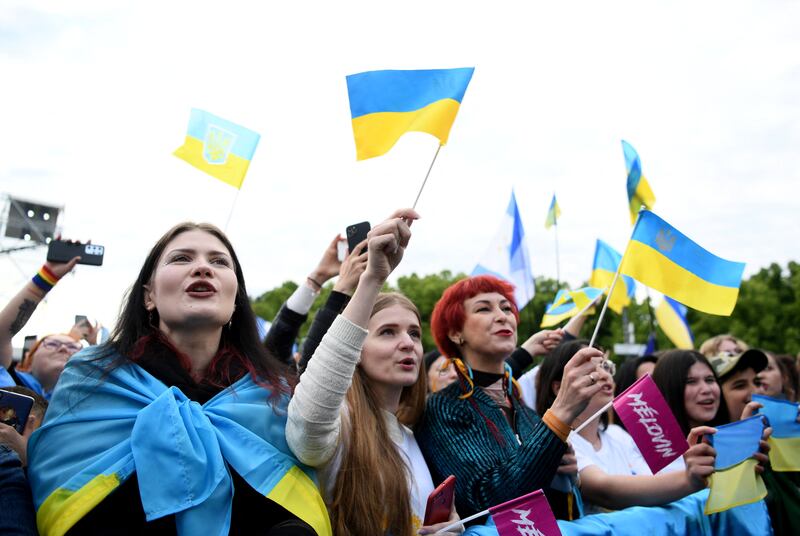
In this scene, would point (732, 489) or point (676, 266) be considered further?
point (676, 266)

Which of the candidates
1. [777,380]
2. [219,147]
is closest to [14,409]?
[219,147]

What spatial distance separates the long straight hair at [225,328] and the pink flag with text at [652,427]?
4.87ft

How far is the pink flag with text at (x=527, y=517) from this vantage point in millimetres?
2527

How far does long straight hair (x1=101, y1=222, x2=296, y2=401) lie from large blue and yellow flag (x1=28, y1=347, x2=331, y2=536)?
21 centimetres

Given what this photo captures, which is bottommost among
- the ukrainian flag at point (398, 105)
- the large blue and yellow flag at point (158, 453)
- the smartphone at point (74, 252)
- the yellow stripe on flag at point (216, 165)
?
the large blue and yellow flag at point (158, 453)

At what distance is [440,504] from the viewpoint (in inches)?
97.9

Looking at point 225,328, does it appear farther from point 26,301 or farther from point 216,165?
point 216,165

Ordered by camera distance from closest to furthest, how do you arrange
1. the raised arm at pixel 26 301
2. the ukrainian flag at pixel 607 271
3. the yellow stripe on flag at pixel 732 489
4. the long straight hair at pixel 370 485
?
1. the long straight hair at pixel 370 485
2. the yellow stripe on flag at pixel 732 489
3. the raised arm at pixel 26 301
4. the ukrainian flag at pixel 607 271

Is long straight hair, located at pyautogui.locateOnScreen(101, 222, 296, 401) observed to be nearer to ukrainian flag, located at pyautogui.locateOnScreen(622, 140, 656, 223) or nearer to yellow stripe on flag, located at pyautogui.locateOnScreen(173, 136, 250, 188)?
yellow stripe on flag, located at pyautogui.locateOnScreen(173, 136, 250, 188)

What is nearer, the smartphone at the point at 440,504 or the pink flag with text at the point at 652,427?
the smartphone at the point at 440,504

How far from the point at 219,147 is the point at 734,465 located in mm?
4084

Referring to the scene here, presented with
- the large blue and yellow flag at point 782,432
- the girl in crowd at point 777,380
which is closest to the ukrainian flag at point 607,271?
the girl in crowd at point 777,380

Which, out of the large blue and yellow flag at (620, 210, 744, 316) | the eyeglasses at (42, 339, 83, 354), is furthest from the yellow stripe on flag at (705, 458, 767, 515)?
the eyeglasses at (42, 339, 83, 354)

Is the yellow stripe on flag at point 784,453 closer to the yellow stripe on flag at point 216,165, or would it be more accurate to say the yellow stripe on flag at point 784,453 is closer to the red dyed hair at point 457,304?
the red dyed hair at point 457,304
